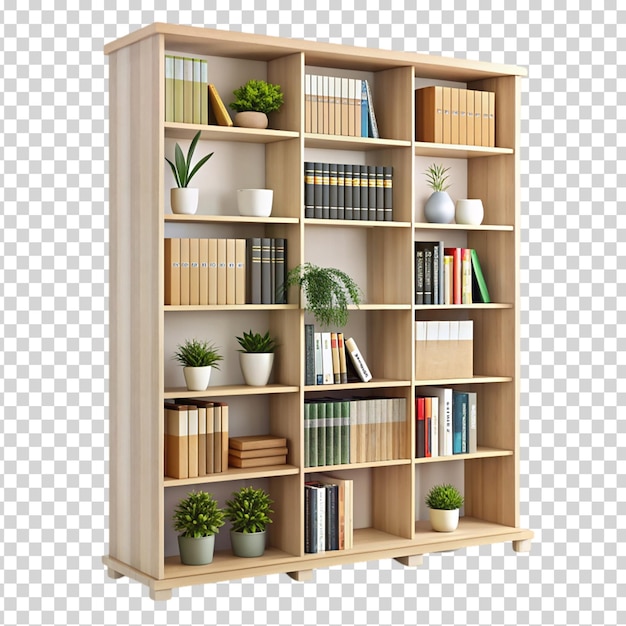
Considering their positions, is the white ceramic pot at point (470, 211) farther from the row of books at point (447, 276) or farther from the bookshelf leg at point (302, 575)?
the bookshelf leg at point (302, 575)

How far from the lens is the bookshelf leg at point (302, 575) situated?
5.47 metres

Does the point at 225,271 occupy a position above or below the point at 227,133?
below

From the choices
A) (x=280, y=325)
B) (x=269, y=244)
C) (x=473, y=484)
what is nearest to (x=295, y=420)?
(x=280, y=325)

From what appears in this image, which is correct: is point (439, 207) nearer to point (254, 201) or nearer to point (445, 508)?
point (254, 201)

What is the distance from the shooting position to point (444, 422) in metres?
6.02

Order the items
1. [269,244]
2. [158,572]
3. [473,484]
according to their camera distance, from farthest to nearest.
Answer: [473,484] → [269,244] → [158,572]

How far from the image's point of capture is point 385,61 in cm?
577

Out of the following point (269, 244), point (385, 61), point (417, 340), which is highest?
point (385, 61)

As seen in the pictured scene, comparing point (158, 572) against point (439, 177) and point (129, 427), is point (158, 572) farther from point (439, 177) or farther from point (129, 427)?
point (439, 177)

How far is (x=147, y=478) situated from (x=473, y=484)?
2.01 metres

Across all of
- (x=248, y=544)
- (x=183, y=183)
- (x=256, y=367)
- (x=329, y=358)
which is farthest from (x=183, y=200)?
(x=248, y=544)

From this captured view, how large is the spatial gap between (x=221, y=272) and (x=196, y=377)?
48 cm

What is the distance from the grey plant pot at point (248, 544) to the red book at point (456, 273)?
1.55m

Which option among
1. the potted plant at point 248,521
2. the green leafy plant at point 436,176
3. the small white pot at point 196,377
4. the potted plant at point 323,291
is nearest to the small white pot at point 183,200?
the potted plant at point 323,291
